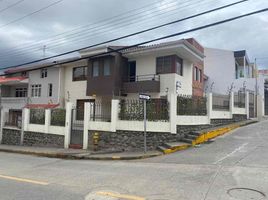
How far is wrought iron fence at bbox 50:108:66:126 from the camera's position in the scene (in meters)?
20.7

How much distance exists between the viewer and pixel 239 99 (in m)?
23.1

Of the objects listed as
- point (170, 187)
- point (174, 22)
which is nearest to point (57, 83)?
point (174, 22)

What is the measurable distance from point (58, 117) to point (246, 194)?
627 inches

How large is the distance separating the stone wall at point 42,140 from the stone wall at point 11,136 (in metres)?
1.20

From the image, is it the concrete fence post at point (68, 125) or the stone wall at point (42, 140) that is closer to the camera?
the concrete fence post at point (68, 125)

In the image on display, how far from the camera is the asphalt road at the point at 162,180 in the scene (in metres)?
7.27

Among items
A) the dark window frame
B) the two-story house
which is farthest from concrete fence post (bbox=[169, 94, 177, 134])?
the dark window frame

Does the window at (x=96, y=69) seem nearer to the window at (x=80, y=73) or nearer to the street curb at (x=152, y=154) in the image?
the window at (x=80, y=73)

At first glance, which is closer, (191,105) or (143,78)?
(191,105)

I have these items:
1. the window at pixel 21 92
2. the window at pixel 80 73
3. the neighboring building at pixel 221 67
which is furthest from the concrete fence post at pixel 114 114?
the window at pixel 21 92

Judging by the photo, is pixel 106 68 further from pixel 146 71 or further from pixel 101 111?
pixel 101 111

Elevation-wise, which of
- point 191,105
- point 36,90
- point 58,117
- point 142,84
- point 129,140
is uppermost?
point 36,90

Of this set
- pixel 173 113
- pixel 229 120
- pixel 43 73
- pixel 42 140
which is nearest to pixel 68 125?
pixel 42 140

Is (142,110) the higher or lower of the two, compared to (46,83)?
lower
